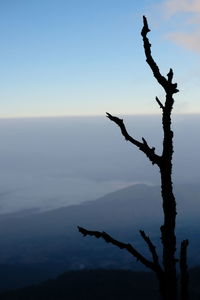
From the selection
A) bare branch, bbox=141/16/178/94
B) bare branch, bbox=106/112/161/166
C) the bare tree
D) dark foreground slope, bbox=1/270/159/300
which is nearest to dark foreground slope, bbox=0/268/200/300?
dark foreground slope, bbox=1/270/159/300

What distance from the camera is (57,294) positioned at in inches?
5002

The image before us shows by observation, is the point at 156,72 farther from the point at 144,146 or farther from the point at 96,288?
the point at 96,288

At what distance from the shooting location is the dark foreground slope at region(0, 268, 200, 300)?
12062cm

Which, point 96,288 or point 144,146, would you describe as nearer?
point 144,146

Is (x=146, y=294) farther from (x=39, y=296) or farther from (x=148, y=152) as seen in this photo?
(x=148, y=152)

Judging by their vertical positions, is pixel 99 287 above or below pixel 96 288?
above

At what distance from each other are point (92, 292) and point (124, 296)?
1058cm

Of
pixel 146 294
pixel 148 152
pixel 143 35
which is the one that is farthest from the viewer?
pixel 146 294

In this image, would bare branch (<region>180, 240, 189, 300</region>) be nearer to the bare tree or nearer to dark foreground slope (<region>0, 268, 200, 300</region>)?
the bare tree

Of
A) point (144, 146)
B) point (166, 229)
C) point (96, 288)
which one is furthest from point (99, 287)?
point (144, 146)

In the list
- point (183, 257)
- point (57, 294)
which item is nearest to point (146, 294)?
point (57, 294)

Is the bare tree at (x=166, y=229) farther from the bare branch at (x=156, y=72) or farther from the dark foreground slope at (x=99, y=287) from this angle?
the dark foreground slope at (x=99, y=287)

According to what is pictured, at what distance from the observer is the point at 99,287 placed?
12800cm

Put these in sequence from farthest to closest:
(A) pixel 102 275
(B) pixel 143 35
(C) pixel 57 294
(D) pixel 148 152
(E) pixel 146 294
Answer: (A) pixel 102 275, (C) pixel 57 294, (E) pixel 146 294, (D) pixel 148 152, (B) pixel 143 35
